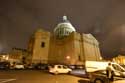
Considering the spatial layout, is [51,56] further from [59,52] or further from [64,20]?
[64,20]

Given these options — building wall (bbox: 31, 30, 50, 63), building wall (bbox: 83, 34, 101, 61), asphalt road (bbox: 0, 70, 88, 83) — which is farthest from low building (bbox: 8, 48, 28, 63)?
→ asphalt road (bbox: 0, 70, 88, 83)

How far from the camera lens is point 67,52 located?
5759 centimetres

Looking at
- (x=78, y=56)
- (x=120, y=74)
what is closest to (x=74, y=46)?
(x=78, y=56)

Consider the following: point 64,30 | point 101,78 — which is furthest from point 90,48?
point 101,78

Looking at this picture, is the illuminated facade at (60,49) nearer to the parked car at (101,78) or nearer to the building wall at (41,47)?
the building wall at (41,47)

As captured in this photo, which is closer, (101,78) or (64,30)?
(101,78)

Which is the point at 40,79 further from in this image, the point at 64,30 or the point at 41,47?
the point at 64,30

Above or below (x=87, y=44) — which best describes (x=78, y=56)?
below

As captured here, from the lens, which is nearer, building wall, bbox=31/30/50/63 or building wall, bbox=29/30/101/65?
building wall, bbox=29/30/101/65

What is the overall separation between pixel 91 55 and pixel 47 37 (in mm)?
17031

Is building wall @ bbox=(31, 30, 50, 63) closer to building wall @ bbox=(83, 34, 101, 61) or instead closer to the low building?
the low building

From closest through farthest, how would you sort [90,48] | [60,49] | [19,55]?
[60,49]
[19,55]
[90,48]

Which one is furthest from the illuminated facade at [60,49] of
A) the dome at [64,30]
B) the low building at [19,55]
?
the dome at [64,30]

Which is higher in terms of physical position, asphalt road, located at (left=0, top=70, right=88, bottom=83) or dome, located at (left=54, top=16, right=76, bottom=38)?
dome, located at (left=54, top=16, right=76, bottom=38)
